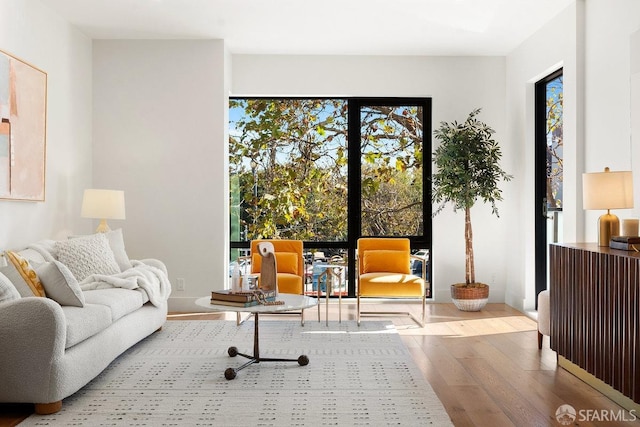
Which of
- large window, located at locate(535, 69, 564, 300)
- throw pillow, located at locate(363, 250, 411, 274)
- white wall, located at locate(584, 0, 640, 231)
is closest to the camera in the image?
white wall, located at locate(584, 0, 640, 231)

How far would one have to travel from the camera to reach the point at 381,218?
753 centimetres

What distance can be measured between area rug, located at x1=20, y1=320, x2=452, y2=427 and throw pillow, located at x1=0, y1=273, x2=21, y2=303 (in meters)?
0.67

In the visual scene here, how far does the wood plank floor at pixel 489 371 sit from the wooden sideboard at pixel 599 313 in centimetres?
18

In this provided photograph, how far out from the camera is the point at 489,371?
4.24m

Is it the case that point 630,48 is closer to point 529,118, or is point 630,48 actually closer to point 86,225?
point 529,118

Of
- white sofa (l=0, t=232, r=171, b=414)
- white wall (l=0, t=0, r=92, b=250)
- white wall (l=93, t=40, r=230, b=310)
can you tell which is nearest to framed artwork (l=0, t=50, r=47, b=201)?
white wall (l=0, t=0, r=92, b=250)

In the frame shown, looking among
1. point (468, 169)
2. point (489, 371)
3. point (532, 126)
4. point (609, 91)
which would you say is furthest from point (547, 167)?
point (489, 371)

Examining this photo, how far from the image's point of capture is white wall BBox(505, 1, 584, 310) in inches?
210

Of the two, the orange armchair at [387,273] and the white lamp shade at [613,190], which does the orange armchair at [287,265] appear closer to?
the orange armchair at [387,273]

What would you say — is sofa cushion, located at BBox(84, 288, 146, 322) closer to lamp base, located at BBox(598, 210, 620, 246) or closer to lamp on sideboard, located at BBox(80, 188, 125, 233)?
lamp on sideboard, located at BBox(80, 188, 125, 233)

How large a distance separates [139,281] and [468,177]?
3.47 m

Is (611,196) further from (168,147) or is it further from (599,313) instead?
(168,147)

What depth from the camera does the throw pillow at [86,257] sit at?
491 cm

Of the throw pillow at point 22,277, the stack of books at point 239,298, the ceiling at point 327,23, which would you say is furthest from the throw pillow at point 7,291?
the ceiling at point 327,23
